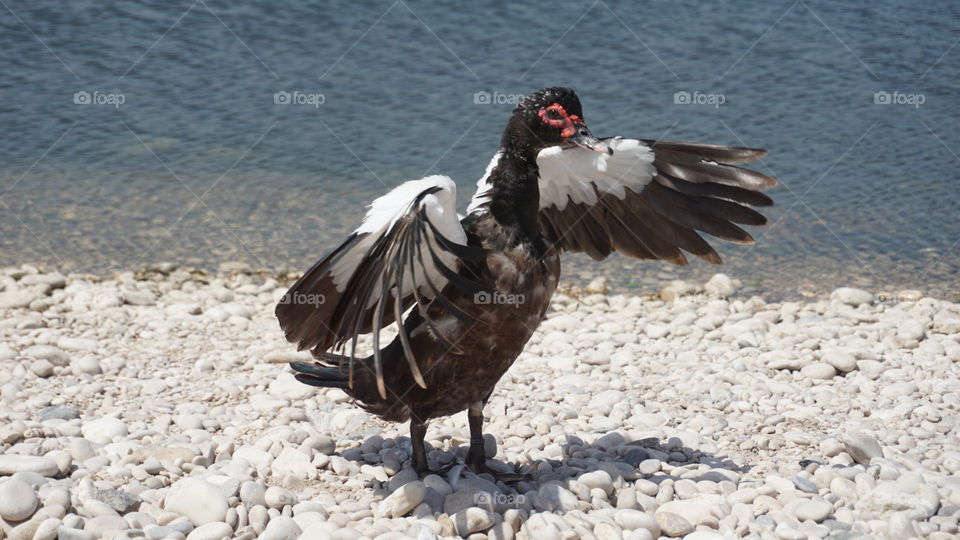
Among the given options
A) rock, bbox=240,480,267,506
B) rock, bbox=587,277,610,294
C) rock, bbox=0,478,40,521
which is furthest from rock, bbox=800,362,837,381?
rock, bbox=0,478,40,521

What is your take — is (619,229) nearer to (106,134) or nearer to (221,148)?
(221,148)

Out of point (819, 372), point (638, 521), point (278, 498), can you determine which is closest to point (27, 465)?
point (278, 498)

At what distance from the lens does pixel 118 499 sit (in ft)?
11.9

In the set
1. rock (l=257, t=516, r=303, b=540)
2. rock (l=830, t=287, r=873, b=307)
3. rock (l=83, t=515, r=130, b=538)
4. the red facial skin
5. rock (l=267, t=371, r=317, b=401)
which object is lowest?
rock (l=83, t=515, r=130, b=538)

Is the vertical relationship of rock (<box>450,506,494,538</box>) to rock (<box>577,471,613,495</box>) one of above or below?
below

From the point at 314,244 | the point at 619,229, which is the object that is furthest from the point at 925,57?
the point at 619,229

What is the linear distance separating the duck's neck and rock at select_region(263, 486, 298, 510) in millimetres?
1352

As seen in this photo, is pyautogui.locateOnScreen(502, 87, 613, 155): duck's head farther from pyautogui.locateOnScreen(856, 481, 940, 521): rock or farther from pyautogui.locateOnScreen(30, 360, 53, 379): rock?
pyautogui.locateOnScreen(30, 360, 53, 379): rock

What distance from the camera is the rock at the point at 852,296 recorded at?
22.6ft

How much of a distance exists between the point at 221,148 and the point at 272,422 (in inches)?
238

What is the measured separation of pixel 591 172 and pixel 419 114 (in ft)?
21.6

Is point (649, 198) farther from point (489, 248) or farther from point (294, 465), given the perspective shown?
point (294, 465)

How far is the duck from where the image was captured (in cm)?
346

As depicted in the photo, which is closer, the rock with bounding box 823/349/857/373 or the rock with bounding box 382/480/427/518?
the rock with bounding box 382/480/427/518
